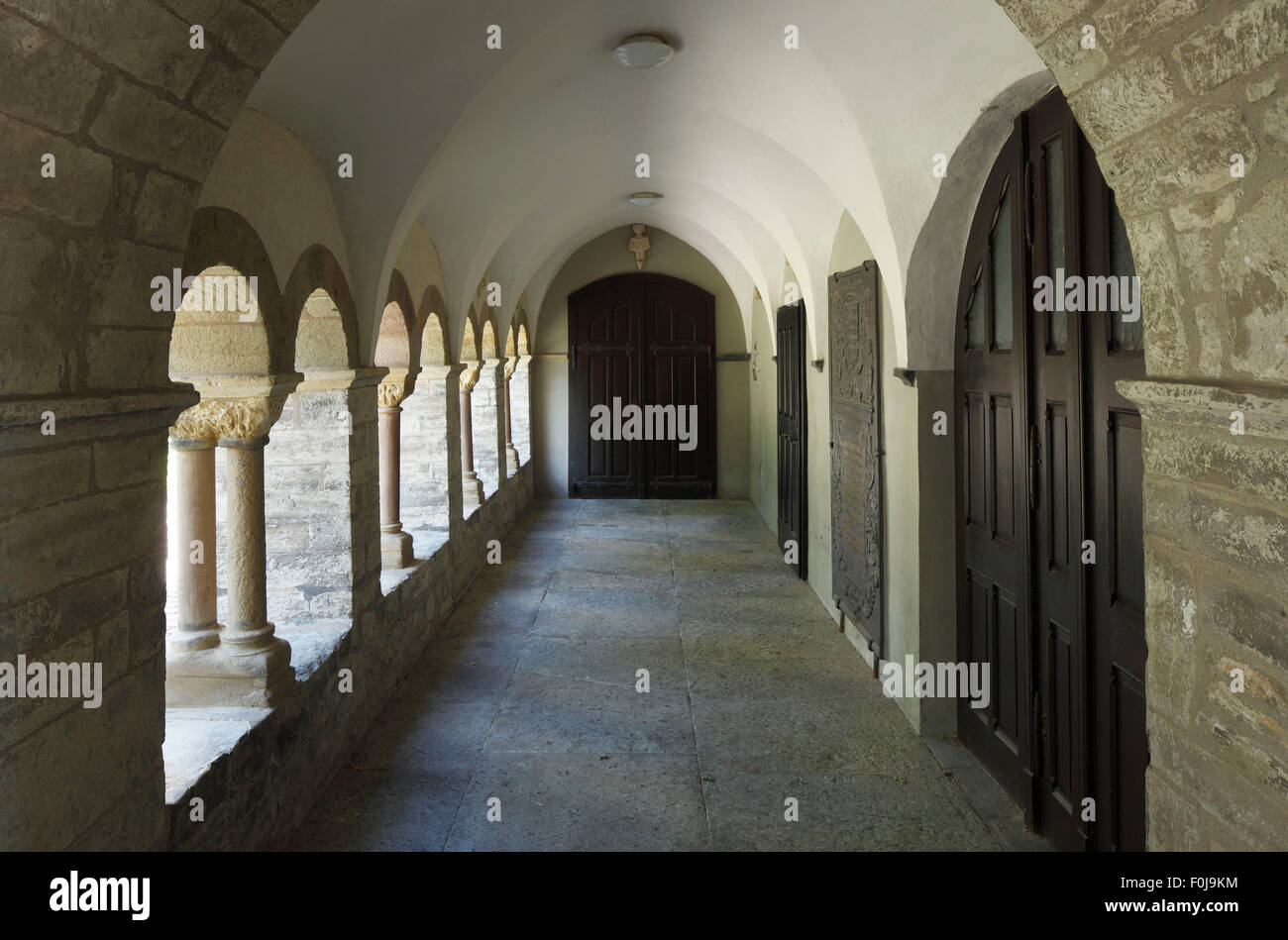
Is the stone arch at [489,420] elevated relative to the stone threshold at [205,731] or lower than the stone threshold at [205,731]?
elevated

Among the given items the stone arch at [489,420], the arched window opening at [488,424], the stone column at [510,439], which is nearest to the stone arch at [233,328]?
the stone arch at [489,420]

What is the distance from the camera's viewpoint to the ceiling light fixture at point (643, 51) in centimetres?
426

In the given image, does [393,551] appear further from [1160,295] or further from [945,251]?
[1160,295]

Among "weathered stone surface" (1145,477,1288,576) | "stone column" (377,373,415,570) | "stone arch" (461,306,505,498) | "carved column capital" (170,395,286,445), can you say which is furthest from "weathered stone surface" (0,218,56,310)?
"stone arch" (461,306,505,498)

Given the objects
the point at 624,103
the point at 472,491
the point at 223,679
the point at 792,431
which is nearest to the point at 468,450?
the point at 472,491

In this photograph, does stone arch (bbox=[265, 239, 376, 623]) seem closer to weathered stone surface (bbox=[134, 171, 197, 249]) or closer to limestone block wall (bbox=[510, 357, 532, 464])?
weathered stone surface (bbox=[134, 171, 197, 249])

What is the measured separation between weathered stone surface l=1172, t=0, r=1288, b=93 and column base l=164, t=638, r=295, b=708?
3.05 m

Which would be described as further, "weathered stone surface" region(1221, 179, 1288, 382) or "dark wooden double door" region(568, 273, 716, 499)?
"dark wooden double door" region(568, 273, 716, 499)

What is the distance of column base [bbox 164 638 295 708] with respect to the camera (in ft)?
10.6

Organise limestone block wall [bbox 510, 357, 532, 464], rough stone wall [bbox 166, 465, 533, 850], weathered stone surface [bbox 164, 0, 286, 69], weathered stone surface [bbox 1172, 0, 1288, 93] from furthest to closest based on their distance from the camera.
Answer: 1. limestone block wall [bbox 510, 357, 532, 464]
2. rough stone wall [bbox 166, 465, 533, 850]
3. weathered stone surface [bbox 164, 0, 286, 69]
4. weathered stone surface [bbox 1172, 0, 1288, 93]

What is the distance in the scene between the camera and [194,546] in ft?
A: 10.7

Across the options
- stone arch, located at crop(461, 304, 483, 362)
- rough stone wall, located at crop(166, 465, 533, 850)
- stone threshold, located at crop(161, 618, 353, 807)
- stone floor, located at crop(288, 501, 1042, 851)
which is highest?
stone arch, located at crop(461, 304, 483, 362)

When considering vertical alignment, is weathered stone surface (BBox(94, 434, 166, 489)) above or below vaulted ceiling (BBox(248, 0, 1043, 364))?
below

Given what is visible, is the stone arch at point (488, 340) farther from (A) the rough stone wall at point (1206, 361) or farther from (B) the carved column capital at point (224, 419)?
(A) the rough stone wall at point (1206, 361)
